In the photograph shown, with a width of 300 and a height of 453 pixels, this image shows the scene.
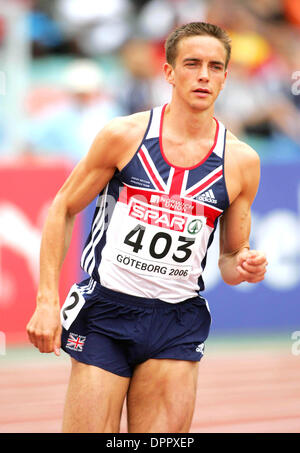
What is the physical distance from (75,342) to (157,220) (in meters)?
0.71

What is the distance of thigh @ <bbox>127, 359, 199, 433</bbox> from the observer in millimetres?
3955

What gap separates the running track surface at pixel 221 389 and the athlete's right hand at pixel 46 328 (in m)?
2.35

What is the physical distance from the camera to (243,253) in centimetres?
397

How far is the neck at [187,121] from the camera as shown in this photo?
403cm

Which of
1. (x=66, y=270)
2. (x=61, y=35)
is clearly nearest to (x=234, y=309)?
(x=66, y=270)

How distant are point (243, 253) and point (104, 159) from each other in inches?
31.2

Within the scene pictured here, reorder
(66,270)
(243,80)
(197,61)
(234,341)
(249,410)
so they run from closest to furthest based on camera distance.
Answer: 1. (197,61)
2. (249,410)
3. (66,270)
4. (234,341)
5. (243,80)

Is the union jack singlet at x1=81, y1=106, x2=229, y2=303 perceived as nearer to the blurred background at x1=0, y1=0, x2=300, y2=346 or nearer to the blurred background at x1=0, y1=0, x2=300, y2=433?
the blurred background at x1=0, y1=0, x2=300, y2=433

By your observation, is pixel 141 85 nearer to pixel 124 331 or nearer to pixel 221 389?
pixel 221 389

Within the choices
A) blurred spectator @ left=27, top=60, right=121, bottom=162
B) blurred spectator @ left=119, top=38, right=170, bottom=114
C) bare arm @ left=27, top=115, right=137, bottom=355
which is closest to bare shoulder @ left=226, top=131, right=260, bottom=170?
bare arm @ left=27, top=115, right=137, bottom=355

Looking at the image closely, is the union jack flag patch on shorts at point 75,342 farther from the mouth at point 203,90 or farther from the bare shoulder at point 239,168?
the mouth at point 203,90

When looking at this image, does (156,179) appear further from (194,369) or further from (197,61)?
(194,369)

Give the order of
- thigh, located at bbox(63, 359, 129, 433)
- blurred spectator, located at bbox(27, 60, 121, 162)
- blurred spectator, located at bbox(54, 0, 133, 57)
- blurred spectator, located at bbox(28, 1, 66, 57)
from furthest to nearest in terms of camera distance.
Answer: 1. blurred spectator, located at bbox(28, 1, 66, 57)
2. blurred spectator, located at bbox(54, 0, 133, 57)
3. blurred spectator, located at bbox(27, 60, 121, 162)
4. thigh, located at bbox(63, 359, 129, 433)

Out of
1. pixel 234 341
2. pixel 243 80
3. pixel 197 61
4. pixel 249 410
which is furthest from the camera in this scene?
pixel 243 80
